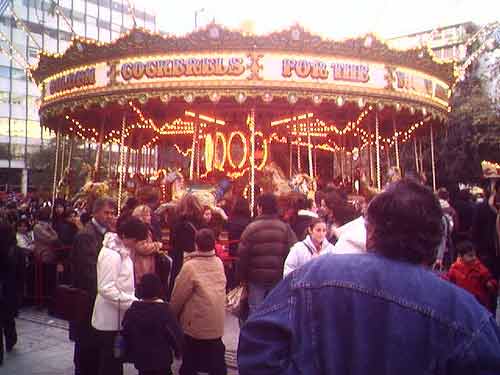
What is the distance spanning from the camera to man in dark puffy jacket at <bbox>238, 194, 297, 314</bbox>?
584 centimetres

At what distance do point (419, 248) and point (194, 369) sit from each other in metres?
3.83

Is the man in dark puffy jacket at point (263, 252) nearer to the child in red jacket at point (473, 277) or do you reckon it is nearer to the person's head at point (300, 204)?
the child in red jacket at point (473, 277)

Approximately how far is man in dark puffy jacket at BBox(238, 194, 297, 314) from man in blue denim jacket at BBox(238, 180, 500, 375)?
4045 mm

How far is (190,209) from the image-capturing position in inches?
280

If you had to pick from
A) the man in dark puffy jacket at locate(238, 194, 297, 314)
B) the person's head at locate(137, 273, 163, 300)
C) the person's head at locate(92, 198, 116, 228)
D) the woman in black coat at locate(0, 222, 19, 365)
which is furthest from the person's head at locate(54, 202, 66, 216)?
the person's head at locate(137, 273, 163, 300)

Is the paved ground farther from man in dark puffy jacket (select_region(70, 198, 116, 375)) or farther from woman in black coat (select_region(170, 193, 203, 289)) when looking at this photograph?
woman in black coat (select_region(170, 193, 203, 289))

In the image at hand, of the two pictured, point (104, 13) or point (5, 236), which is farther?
point (104, 13)

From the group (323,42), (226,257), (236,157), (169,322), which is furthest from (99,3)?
(169,322)

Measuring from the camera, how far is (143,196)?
10.8m

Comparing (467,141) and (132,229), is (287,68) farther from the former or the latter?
(467,141)

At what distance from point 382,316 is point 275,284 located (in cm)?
430

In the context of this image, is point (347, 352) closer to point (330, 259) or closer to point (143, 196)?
point (330, 259)

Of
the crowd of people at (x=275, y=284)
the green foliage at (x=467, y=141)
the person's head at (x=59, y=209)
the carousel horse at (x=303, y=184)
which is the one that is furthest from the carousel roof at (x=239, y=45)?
the green foliage at (x=467, y=141)

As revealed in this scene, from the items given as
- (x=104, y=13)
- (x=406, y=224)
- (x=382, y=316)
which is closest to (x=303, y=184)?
(x=406, y=224)
